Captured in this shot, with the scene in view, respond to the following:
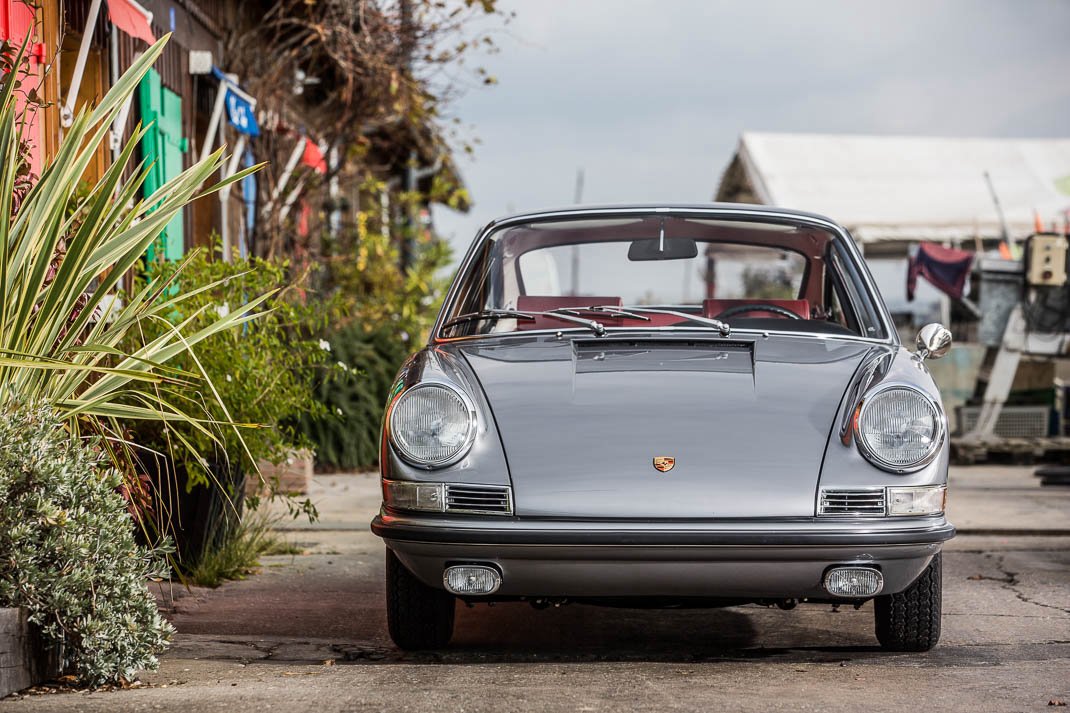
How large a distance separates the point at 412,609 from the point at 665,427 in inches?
39.6

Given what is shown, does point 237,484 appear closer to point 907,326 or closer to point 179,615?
point 179,615

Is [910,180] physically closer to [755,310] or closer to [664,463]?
[755,310]

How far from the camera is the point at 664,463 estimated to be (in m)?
3.75

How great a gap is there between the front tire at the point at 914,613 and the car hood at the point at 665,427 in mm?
610

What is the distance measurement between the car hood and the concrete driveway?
1.68 feet

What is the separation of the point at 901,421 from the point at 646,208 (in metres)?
1.65

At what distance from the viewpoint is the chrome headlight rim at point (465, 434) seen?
3.78 m

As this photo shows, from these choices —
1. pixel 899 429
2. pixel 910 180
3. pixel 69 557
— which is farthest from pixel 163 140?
pixel 910 180

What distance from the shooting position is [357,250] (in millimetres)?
12398

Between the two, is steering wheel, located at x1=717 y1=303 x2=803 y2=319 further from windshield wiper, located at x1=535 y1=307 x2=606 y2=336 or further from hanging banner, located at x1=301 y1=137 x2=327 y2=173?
hanging banner, located at x1=301 y1=137 x2=327 y2=173

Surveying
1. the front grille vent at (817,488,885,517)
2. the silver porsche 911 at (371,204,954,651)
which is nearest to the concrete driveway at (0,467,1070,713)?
the silver porsche 911 at (371,204,954,651)

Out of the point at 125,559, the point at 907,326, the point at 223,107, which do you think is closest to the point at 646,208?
the point at 125,559

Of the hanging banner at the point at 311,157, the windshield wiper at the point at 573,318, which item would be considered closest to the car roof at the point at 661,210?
the windshield wiper at the point at 573,318

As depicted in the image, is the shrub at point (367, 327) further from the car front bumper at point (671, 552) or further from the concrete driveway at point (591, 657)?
the car front bumper at point (671, 552)
